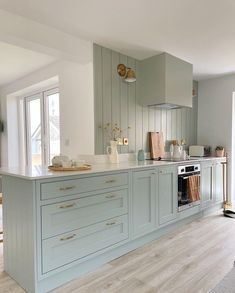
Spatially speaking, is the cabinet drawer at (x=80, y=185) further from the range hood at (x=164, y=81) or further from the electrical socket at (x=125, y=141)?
the range hood at (x=164, y=81)

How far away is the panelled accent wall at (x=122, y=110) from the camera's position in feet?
9.48

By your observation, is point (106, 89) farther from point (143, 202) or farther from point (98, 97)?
point (143, 202)

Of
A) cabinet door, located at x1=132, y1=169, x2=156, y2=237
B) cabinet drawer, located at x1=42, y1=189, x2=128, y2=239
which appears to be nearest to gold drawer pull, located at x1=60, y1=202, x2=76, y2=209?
cabinet drawer, located at x1=42, y1=189, x2=128, y2=239

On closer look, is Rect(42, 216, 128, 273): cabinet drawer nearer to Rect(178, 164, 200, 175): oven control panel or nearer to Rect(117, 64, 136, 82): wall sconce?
Rect(178, 164, 200, 175): oven control panel

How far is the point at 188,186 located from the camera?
3.18 m

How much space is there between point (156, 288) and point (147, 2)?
2.37 metres

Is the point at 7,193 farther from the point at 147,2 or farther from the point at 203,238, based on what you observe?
the point at 203,238

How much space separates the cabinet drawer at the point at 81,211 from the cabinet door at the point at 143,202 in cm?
17

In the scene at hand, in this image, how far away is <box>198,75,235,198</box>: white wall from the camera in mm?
4156

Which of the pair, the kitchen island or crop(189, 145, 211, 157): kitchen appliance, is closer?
the kitchen island

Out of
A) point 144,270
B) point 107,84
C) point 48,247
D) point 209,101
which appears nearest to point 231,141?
point 209,101

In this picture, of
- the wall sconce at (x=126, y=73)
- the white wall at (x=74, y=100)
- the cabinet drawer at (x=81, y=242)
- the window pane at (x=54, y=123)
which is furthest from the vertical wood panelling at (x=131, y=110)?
the window pane at (x=54, y=123)

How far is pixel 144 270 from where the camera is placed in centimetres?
210

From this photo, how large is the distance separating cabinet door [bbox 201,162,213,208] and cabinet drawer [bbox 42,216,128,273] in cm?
165
